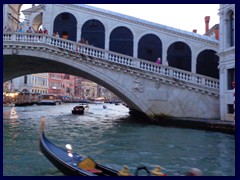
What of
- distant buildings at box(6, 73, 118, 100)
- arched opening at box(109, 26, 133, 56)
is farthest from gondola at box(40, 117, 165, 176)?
distant buildings at box(6, 73, 118, 100)

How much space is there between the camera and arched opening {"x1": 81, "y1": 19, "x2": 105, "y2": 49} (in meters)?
14.0

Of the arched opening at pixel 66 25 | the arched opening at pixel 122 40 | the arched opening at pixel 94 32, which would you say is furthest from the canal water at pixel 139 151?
the arched opening at pixel 66 25

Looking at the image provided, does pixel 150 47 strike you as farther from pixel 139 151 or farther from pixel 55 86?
pixel 55 86

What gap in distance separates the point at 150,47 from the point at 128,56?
287cm

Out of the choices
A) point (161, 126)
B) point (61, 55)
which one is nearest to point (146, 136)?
point (161, 126)

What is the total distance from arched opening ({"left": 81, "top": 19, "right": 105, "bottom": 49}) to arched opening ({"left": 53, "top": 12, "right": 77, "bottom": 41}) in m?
0.57

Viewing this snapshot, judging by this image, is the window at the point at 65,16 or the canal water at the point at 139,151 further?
the window at the point at 65,16

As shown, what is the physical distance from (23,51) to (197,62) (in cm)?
872

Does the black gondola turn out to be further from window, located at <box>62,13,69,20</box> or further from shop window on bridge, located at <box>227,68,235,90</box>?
window, located at <box>62,13,69,20</box>

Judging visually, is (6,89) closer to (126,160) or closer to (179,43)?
(179,43)

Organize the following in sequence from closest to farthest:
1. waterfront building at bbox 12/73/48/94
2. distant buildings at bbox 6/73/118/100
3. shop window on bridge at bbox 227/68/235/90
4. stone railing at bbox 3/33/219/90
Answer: shop window on bridge at bbox 227/68/235/90, stone railing at bbox 3/33/219/90, waterfront building at bbox 12/73/48/94, distant buildings at bbox 6/73/118/100

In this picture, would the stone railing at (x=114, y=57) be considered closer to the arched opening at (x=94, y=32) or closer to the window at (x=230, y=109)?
the window at (x=230, y=109)

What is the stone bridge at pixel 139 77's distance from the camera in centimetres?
1123

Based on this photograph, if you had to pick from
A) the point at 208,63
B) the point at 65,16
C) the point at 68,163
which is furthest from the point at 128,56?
the point at 68,163
